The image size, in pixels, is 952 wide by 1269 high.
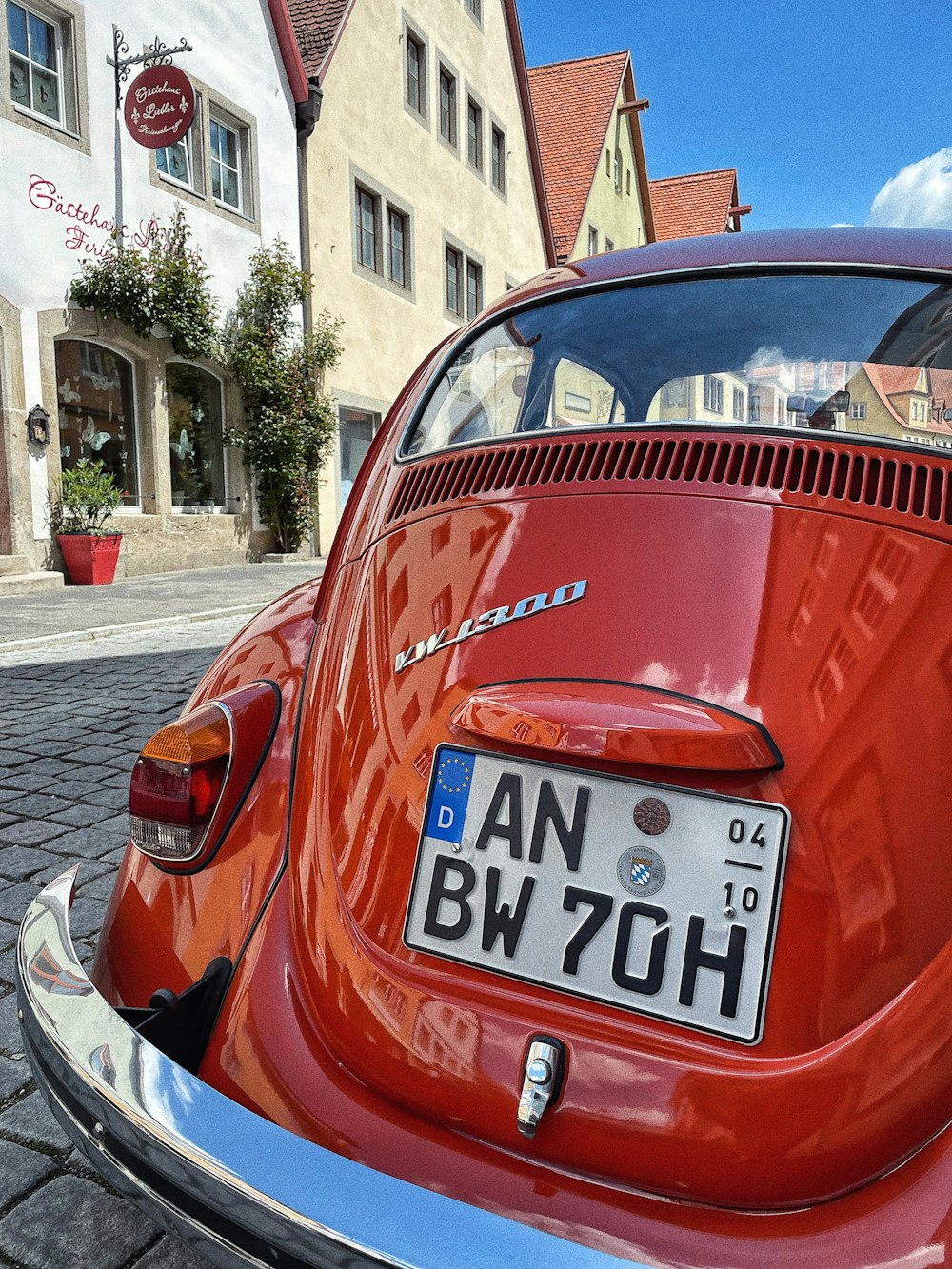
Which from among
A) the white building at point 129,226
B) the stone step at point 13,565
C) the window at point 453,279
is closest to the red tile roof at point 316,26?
the white building at point 129,226

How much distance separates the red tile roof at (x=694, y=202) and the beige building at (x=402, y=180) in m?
17.4

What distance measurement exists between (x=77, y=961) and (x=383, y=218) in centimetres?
1858

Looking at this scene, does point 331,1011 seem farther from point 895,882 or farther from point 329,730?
point 895,882

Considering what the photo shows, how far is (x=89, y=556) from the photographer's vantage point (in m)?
11.6

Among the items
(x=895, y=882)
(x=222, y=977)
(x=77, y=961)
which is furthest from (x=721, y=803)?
(x=77, y=961)

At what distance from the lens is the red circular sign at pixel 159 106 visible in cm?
1179

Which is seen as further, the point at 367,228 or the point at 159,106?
the point at 367,228

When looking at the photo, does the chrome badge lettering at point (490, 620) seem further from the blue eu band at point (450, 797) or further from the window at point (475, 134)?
the window at point (475, 134)

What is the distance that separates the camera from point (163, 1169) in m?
1.23

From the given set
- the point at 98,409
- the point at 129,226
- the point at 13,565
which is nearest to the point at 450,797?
the point at 13,565

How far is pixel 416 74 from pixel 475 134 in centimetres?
282

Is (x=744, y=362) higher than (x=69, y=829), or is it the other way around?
(x=744, y=362)

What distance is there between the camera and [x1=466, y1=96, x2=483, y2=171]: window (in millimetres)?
21625

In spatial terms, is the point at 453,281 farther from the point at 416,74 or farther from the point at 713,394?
the point at 713,394
